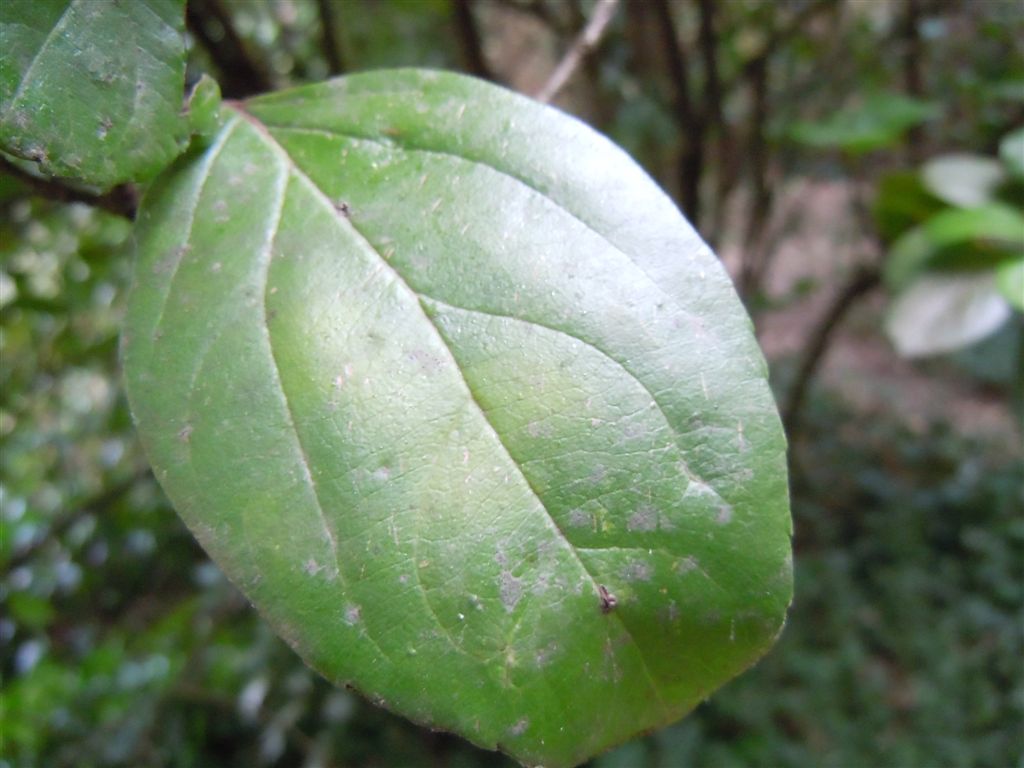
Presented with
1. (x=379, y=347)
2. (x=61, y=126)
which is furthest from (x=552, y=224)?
(x=61, y=126)

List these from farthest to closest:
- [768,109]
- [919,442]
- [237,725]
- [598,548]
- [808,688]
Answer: [919,442] → [768,109] → [808,688] → [237,725] → [598,548]

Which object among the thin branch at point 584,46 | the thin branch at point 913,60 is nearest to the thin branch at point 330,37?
the thin branch at point 584,46

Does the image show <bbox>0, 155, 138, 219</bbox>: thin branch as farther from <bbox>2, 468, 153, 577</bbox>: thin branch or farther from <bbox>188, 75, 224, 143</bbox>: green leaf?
<bbox>2, 468, 153, 577</bbox>: thin branch

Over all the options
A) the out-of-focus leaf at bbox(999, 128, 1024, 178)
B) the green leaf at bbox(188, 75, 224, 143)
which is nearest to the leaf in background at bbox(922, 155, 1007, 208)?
the out-of-focus leaf at bbox(999, 128, 1024, 178)

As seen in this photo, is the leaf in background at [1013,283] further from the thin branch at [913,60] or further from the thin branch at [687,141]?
the thin branch at [913,60]

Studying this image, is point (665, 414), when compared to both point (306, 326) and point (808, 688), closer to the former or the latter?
point (306, 326)

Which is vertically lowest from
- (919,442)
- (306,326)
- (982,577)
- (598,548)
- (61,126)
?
(919,442)
